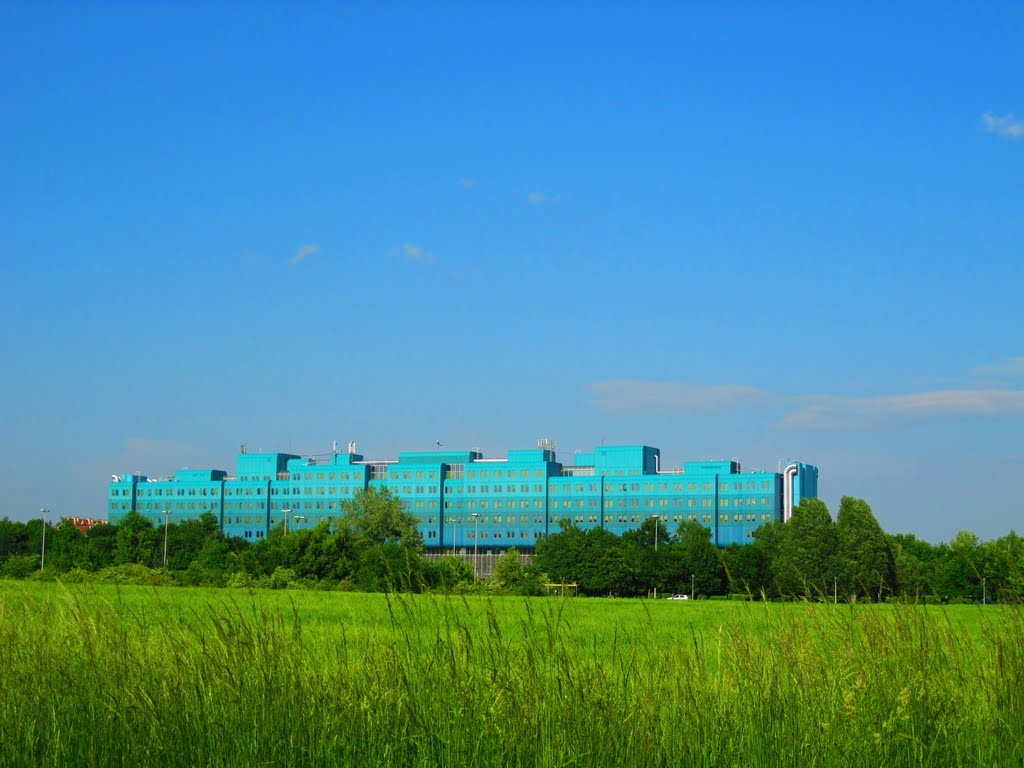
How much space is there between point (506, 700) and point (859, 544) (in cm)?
9675

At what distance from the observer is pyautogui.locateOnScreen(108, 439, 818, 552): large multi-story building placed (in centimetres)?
15312

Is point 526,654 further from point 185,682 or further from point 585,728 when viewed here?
point 185,682

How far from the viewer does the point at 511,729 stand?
7.53m

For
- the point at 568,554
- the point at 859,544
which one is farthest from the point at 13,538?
the point at 859,544

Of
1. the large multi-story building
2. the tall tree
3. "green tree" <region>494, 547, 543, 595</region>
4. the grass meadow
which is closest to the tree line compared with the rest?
Answer: the tall tree

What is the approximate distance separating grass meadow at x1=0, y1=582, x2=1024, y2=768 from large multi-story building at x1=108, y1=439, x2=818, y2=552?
14180 cm

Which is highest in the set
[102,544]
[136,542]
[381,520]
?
[381,520]

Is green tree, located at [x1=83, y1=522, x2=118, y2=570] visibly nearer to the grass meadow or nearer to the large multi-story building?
the large multi-story building

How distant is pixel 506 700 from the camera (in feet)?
25.2

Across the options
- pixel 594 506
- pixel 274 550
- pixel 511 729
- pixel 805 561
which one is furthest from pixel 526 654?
pixel 594 506

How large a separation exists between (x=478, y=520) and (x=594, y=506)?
17.4 m

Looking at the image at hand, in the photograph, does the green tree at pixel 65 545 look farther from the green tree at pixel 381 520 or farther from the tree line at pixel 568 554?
the green tree at pixel 381 520

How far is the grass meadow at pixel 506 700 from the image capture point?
24.9 ft

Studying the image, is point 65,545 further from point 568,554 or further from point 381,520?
point 568,554
